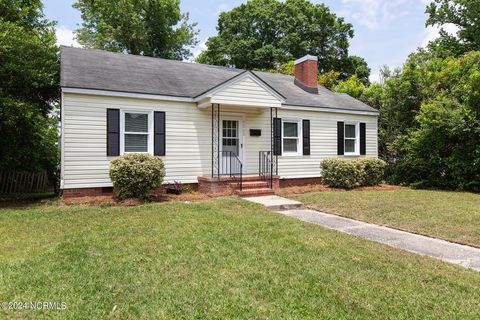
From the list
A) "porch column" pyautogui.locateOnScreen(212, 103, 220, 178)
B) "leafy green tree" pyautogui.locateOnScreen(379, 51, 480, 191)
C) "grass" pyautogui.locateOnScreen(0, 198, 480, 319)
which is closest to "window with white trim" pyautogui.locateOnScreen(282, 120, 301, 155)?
"porch column" pyautogui.locateOnScreen(212, 103, 220, 178)

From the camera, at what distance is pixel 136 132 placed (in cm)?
1009

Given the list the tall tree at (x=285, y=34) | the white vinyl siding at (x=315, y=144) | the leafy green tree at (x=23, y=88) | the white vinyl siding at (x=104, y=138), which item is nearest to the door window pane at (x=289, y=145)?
the white vinyl siding at (x=315, y=144)

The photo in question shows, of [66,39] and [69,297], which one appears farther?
[66,39]

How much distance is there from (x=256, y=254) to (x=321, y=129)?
964 cm

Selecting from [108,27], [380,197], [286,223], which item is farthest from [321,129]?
[108,27]

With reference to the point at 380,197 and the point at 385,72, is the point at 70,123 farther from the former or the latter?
the point at 385,72

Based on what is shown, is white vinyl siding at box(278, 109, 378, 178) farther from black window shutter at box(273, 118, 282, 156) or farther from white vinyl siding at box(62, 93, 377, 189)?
black window shutter at box(273, 118, 282, 156)

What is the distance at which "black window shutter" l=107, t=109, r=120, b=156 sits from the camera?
962 centimetres

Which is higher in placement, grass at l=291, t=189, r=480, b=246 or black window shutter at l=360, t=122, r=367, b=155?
black window shutter at l=360, t=122, r=367, b=155

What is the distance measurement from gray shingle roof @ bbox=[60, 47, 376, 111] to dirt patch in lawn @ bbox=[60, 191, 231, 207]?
10.2 ft

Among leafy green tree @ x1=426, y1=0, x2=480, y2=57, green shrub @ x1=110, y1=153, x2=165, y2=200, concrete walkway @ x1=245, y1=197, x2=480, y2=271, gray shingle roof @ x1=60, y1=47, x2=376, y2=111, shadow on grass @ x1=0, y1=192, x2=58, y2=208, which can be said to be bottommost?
concrete walkway @ x1=245, y1=197, x2=480, y2=271

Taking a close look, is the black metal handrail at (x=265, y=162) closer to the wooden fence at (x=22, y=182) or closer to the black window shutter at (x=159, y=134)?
the black window shutter at (x=159, y=134)

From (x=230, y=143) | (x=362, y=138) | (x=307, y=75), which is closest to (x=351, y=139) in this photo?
(x=362, y=138)

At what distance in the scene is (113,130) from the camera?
967 cm
